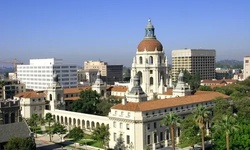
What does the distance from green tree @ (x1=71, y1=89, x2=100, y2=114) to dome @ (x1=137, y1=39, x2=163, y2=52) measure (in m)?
22.6

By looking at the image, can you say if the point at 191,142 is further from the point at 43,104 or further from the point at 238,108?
the point at 43,104

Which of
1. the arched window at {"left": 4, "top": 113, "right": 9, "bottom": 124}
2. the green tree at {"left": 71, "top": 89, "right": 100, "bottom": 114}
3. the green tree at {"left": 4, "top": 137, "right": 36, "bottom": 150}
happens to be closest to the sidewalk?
the green tree at {"left": 71, "top": 89, "right": 100, "bottom": 114}

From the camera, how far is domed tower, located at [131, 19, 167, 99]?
11712 centimetres

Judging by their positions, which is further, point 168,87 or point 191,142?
point 168,87

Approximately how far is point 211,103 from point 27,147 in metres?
53.1

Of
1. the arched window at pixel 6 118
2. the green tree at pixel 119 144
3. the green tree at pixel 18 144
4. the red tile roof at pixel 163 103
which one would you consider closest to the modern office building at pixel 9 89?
the arched window at pixel 6 118

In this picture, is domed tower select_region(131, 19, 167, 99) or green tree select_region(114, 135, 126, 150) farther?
domed tower select_region(131, 19, 167, 99)

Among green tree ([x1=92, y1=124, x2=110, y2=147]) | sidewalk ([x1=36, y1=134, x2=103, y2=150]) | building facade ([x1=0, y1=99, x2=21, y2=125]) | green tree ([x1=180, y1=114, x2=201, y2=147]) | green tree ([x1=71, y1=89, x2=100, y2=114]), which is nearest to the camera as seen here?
green tree ([x1=180, y1=114, x2=201, y2=147])

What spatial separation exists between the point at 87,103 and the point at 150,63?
2603 centimetres

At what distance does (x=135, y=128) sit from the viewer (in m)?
77.9

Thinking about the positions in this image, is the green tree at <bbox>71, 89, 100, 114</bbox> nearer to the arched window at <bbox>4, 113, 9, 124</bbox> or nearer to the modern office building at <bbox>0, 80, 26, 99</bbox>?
the arched window at <bbox>4, 113, 9, 124</bbox>

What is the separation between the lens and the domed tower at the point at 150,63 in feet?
384

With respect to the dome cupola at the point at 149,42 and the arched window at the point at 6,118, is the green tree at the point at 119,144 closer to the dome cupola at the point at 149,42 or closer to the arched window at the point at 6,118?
the arched window at the point at 6,118

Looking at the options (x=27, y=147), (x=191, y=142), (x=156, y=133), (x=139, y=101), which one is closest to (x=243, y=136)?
(x=191, y=142)
